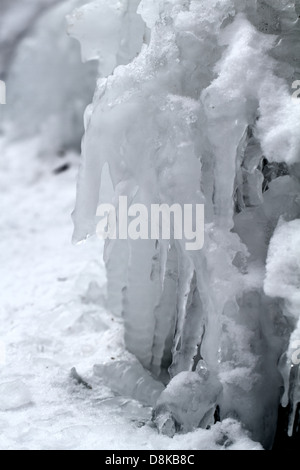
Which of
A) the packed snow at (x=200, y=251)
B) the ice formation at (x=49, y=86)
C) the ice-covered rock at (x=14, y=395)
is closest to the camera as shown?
the packed snow at (x=200, y=251)

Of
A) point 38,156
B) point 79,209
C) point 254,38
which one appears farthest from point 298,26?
point 38,156

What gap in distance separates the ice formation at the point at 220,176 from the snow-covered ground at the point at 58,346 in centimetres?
16

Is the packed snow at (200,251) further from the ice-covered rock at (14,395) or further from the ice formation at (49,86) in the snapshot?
the ice formation at (49,86)

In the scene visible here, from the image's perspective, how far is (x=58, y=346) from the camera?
3.17m

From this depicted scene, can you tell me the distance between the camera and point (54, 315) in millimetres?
3451

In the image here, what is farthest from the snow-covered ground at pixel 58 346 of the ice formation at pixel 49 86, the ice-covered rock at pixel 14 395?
the ice formation at pixel 49 86

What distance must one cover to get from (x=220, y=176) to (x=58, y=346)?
131cm

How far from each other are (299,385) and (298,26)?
1.20 metres

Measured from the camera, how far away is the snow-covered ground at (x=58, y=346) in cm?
224

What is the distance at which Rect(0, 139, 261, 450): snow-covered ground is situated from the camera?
2242mm

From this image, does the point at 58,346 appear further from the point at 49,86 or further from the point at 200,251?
the point at 49,86

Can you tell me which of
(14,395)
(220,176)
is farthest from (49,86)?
(220,176)

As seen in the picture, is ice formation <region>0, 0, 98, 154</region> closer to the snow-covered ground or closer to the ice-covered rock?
the snow-covered ground

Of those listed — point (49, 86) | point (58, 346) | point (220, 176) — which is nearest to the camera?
point (220, 176)
